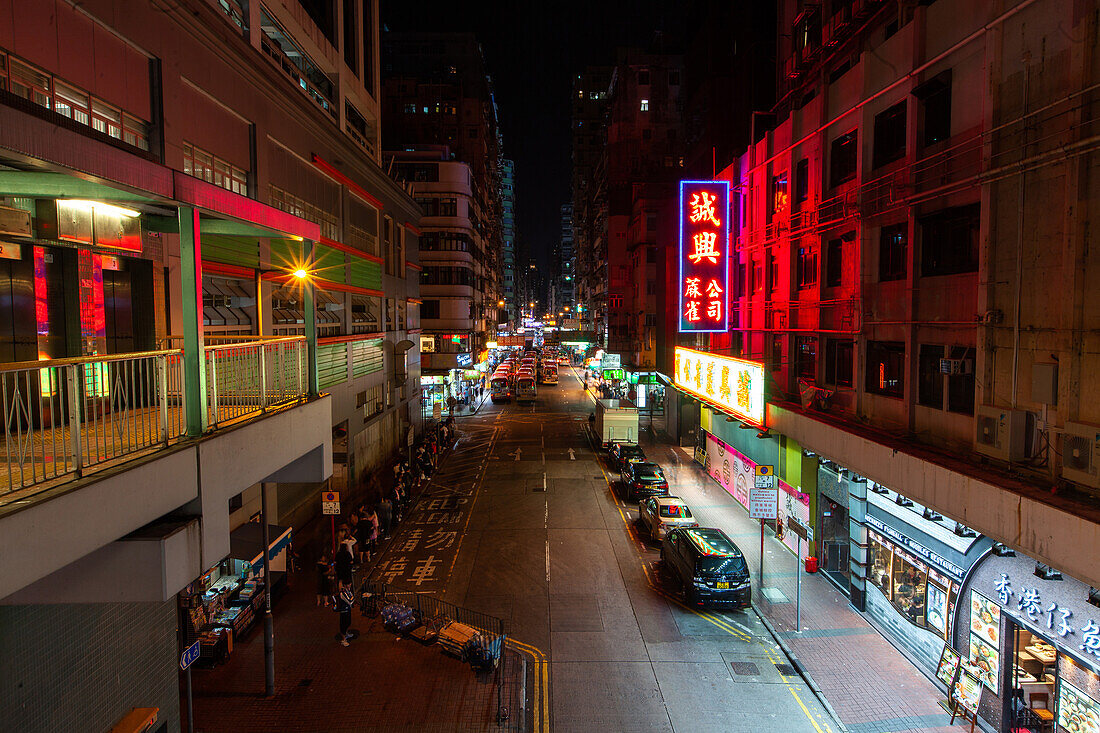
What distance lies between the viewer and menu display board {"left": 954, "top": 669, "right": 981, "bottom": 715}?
10188 mm

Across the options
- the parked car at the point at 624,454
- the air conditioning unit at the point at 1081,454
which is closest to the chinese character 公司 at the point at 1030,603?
the air conditioning unit at the point at 1081,454

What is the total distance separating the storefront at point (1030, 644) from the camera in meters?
8.40

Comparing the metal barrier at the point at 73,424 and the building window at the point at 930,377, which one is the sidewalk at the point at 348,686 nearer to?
the metal barrier at the point at 73,424

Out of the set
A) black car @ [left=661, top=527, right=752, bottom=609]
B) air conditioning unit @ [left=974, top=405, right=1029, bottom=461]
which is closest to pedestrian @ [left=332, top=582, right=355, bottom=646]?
black car @ [left=661, top=527, right=752, bottom=609]

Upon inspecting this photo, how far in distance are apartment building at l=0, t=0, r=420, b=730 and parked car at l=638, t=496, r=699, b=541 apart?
11740 mm

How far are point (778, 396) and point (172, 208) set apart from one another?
1768cm

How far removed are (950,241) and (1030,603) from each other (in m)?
6.82

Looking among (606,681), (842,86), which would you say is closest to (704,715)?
(606,681)

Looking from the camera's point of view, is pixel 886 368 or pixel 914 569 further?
pixel 886 368

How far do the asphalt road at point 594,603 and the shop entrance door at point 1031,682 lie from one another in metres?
3.06

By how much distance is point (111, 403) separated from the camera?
5.11 metres

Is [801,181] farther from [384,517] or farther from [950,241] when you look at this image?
[384,517]

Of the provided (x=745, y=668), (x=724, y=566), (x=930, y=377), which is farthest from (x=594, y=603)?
(x=930, y=377)

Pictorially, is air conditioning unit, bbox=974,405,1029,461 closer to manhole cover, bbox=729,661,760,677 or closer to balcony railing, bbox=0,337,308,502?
manhole cover, bbox=729,661,760,677
